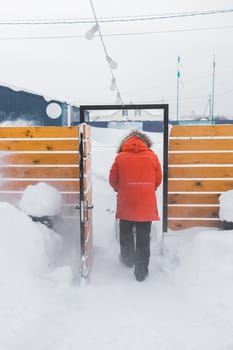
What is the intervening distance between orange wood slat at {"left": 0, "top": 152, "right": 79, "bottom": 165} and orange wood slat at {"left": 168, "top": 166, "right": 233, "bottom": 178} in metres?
1.46

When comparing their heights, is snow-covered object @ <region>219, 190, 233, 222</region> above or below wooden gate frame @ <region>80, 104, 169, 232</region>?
below

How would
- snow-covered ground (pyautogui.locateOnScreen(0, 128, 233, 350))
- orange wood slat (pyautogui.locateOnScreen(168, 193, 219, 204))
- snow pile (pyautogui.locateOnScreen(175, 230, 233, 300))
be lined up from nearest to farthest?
1. snow-covered ground (pyautogui.locateOnScreen(0, 128, 233, 350))
2. snow pile (pyautogui.locateOnScreen(175, 230, 233, 300))
3. orange wood slat (pyautogui.locateOnScreen(168, 193, 219, 204))

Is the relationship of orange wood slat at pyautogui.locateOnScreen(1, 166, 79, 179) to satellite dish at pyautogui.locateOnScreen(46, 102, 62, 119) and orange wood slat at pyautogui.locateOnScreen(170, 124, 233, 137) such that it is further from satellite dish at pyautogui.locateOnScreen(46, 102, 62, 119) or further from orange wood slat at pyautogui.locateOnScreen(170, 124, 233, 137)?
satellite dish at pyautogui.locateOnScreen(46, 102, 62, 119)

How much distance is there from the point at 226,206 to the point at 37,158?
280 centimetres

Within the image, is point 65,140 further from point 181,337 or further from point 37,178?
point 181,337

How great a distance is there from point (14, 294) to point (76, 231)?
2.23 meters

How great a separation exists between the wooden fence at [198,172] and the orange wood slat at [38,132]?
1515 mm

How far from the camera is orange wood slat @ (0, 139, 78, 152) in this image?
17.4 ft

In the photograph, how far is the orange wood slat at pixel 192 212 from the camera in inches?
203

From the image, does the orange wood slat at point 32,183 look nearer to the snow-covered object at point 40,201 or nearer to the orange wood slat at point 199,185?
the snow-covered object at point 40,201

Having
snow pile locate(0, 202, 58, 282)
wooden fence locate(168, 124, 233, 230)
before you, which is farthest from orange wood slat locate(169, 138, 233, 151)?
snow pile locate(0, 202, 58, 282)

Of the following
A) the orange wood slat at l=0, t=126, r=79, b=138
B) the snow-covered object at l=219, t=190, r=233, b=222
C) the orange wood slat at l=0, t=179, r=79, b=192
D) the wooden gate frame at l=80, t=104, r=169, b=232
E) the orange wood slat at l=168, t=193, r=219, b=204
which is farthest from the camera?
the orange wood slat at l=0, t=179, r=79, b=192

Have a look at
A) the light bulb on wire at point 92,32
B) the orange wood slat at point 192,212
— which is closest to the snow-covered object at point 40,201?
the orange wood slat at point 192,212

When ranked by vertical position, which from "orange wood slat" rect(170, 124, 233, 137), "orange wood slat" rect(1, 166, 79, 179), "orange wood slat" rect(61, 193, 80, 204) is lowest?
"orange wood slat" rect(61, 193, 80, 204)
